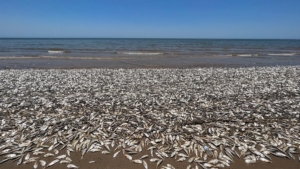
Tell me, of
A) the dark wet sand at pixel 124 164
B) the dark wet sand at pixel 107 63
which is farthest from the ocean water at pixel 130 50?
→ the dark wet sand at pixel 124 164

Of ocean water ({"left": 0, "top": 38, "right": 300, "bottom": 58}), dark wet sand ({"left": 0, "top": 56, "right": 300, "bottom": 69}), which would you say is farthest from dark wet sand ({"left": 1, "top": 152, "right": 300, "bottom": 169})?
ocean water ({"left": 0, "top": 38, "right": 300, "bottom": 58})

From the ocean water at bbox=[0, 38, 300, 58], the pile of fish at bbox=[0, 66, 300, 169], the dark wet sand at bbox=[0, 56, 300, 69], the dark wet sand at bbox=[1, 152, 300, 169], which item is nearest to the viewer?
the dark wet sand at bbox=[1, 152, 300, 169]

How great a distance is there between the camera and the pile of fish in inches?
180

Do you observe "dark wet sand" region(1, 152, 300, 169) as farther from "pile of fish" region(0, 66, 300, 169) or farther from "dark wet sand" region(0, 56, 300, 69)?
"dark wet sand" region(0, 56, 300, 69)

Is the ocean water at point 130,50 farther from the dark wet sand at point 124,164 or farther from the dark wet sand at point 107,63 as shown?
the dark wet sand at point 124,164

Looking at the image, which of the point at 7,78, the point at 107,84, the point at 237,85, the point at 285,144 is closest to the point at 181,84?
the point at 237,85

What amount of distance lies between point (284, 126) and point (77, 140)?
19.9ft

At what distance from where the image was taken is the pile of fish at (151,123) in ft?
15.0

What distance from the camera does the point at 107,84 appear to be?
35.4 ft

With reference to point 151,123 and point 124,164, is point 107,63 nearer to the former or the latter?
point 151,123

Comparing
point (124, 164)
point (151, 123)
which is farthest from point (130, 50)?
point (124, 164)

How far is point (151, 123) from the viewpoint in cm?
601

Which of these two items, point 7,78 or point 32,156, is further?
point 7,78

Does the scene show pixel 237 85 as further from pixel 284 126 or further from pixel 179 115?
pixel 179 115
